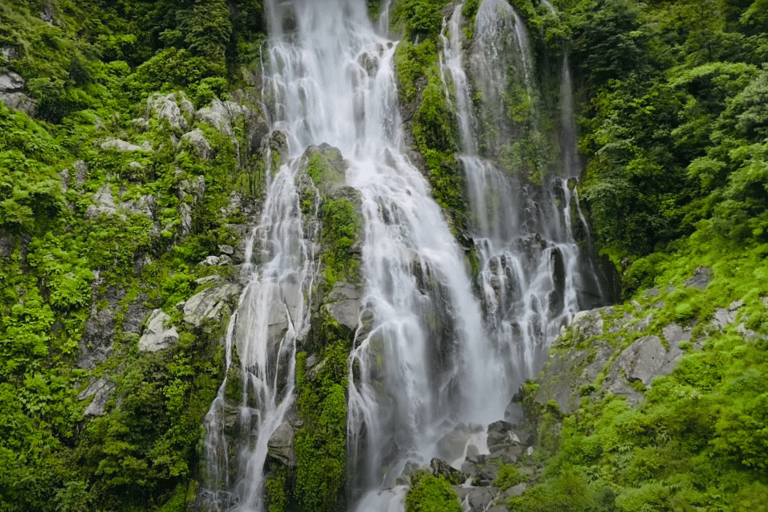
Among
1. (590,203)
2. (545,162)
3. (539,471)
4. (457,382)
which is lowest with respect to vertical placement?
(539,471)

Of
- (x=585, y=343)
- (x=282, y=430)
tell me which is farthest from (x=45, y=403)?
(x=585, y=343)

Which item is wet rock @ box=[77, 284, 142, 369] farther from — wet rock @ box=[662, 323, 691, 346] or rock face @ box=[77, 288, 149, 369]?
wet rock @ box=[662, 323, 691, 346]

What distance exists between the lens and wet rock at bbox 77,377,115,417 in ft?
39.1

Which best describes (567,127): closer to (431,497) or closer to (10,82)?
(431,497)

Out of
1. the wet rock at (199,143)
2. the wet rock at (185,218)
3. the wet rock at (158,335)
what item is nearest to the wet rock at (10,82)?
the wet rock at (199,143)

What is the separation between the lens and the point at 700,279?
1170 cm

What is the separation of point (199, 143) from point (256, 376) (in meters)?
10.2

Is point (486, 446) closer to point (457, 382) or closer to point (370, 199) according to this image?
point (457, 382)

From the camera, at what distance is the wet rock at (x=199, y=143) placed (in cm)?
1759

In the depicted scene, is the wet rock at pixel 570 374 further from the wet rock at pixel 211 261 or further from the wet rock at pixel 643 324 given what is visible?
the wet rock at pixel 211 261

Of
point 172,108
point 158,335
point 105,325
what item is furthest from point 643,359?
point 172,108

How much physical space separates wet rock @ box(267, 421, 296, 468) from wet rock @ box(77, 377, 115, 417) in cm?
482

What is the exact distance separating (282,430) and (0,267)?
941 cm

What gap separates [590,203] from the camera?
17188mm
